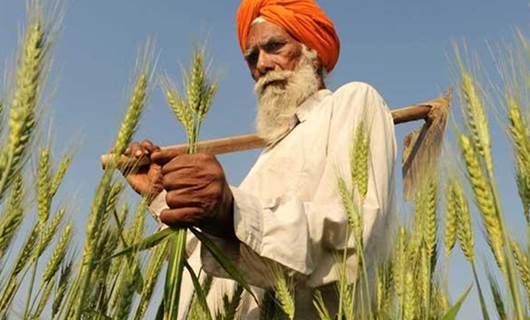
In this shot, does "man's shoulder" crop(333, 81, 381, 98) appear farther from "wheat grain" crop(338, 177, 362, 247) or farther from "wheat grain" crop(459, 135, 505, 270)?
"wheat grain" crop(459, 135, 505, 270)

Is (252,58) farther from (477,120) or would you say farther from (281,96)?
(477,120)

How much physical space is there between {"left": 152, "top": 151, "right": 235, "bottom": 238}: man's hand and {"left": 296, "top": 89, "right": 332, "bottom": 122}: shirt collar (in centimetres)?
95

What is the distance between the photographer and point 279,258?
4.44ft

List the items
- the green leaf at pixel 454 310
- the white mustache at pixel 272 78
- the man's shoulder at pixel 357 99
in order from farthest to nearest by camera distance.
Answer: the white mustache at pixel 272 78 → the man's shoulder at pixel 357 99 → the green leaf at pixel 454 310

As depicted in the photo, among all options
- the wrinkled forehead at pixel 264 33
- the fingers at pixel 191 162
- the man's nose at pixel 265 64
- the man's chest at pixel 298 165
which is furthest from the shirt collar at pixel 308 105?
the fingers at pixel 191 162

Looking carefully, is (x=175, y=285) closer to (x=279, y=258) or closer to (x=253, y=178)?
(x=279, y=258)

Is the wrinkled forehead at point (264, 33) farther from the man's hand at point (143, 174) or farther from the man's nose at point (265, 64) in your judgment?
the man's hand at point (143, 174)

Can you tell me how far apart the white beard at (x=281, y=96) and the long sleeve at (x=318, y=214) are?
37 centimetres

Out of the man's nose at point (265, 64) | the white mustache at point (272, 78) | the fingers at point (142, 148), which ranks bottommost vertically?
the fingers at point (142, 148)

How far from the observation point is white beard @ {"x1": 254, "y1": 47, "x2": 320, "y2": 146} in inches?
89.1

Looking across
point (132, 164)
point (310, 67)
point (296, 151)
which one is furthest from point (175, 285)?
point (310, 67)

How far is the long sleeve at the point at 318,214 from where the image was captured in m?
1.36

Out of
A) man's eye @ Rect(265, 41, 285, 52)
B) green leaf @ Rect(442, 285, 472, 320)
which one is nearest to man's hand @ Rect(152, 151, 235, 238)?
green leaf @ Rect(442, 285, 472, 320)

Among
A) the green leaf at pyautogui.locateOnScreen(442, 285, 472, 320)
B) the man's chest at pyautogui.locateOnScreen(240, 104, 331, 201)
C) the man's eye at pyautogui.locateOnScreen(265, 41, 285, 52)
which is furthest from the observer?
the man's eye at pyautogui.locateOnScreen(265, 41, 285, 52)
